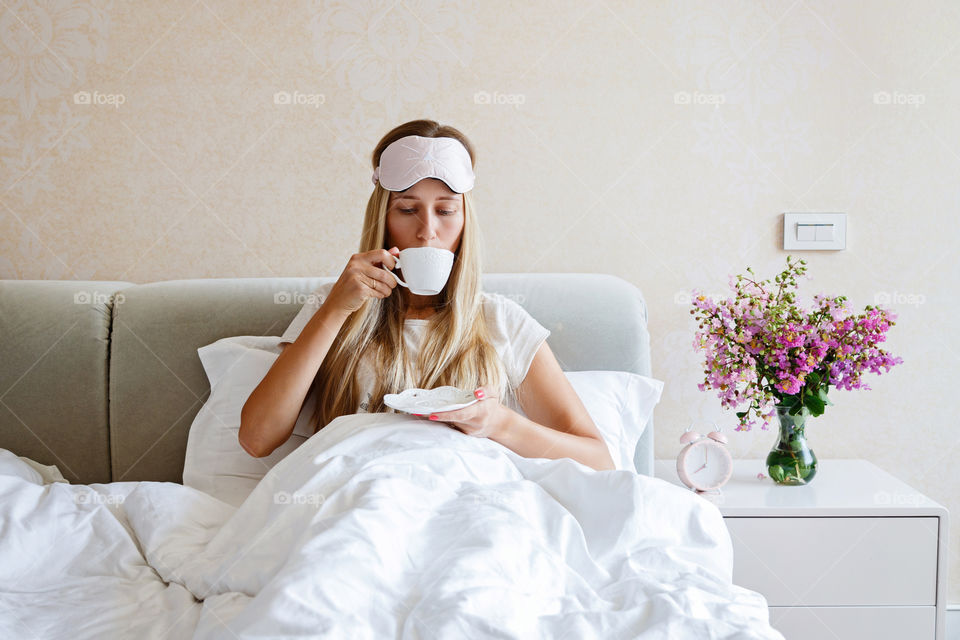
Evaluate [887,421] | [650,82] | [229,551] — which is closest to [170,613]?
[229,551]

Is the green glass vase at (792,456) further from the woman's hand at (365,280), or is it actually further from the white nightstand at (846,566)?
the woman's hand at (365,280)

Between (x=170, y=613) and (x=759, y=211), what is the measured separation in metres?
1.69

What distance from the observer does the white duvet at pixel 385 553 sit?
0.86m

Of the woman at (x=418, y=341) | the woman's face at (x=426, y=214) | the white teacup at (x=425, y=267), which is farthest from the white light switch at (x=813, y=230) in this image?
the white teacup at (x=425, y=267)

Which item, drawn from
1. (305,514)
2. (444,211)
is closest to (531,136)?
(444,211)

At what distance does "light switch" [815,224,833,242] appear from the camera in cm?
200

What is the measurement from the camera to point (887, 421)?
6.75ft

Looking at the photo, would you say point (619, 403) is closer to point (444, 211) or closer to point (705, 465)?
point (705, 465)

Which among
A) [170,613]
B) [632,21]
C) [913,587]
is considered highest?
[632,21]

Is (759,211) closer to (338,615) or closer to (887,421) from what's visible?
(887,421)

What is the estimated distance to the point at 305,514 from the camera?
108cm

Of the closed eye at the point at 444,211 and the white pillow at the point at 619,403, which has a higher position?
the closed eye at the point at 444,211

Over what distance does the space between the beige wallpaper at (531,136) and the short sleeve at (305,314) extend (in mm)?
350

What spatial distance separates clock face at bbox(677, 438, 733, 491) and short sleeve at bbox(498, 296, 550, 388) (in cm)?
48
